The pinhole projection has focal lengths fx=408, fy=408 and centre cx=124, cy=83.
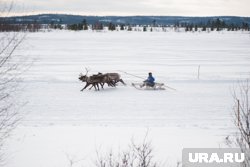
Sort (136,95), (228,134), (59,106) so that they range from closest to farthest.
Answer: (228,134), (59,106), (136,95)

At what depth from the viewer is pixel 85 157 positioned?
10.7 m

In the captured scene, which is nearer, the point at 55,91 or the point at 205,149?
the point at 205,149

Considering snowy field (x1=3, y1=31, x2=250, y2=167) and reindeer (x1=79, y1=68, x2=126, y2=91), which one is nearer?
snowy field (x1=3, y1=31, x2=250, y2=167)

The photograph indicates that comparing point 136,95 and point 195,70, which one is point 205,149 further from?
point 195,70

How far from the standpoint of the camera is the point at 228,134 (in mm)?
12867

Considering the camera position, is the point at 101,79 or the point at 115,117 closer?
the point at 115,117

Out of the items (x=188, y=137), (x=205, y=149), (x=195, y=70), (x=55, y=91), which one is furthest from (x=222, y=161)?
(x=195, y=70)

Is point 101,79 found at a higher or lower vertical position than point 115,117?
higher

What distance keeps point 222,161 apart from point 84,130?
5.02 meters

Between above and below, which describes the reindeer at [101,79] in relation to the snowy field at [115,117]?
above

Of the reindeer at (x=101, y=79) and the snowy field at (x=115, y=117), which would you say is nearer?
the snowy field at (x=115, y=117)

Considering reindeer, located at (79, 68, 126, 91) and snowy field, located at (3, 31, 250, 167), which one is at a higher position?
reindeer, located at (79, 68, 126, 91)

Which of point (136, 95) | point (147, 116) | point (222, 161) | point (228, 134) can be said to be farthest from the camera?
point (136, 95)

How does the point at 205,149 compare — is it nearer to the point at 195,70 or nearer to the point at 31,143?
the point at 31,143
